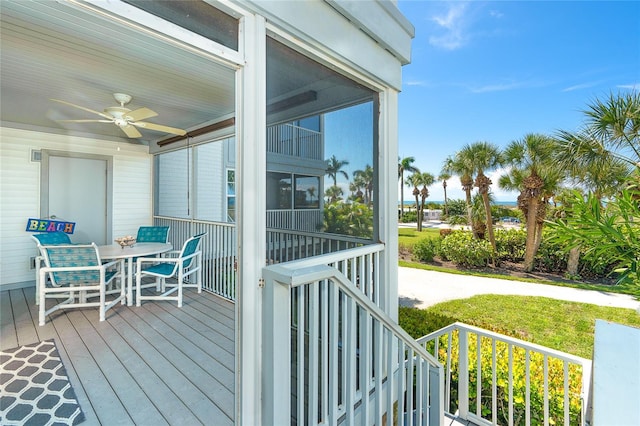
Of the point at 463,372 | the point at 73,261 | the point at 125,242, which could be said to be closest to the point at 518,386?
the point at 463,372

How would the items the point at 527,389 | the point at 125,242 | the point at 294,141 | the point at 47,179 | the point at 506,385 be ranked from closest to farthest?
the point at 294,141 < the point at 527,389 < the point at 506,385 < the point at 125,242 < the point at 47,179

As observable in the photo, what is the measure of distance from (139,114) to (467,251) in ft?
39.7

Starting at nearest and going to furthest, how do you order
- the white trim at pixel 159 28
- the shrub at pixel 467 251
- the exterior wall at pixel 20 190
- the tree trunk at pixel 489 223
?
1. the white trim at pixel 159 28
2. the exterior wall at pixel 20 190
3. the shrub at pixel 467 251
4. the tree trunk at pixel 489 223

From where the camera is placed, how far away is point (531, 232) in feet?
36.4

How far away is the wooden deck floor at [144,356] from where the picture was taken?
1.94 metres

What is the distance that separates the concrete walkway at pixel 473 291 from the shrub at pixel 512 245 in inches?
124

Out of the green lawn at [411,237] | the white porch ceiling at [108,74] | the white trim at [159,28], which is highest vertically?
the white porch ceiling at [108,74]

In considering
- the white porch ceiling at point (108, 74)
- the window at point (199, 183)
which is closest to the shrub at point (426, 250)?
the window at point (199, 183)

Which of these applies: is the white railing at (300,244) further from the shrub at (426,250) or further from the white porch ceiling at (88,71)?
the shrub at (426,250)

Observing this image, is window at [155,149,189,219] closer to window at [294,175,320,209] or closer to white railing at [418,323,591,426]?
window at [294,175,320,209]

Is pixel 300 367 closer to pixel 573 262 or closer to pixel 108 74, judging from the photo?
pixel 108 74

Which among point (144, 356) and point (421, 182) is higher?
point (421, 182)

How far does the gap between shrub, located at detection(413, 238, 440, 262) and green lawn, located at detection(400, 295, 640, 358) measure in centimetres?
538

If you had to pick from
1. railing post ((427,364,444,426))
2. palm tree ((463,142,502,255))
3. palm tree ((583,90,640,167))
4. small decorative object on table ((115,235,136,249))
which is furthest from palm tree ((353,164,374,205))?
palm tree ((463,142,502,255))
